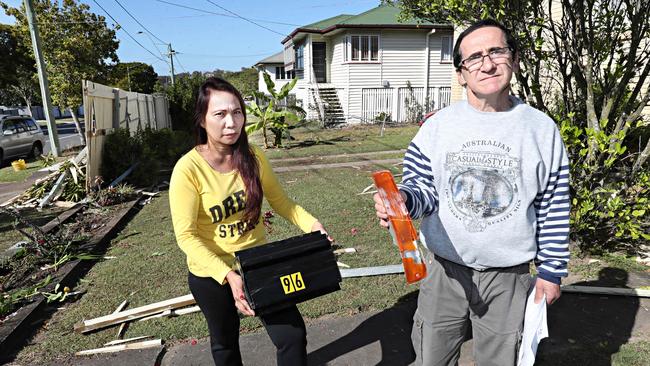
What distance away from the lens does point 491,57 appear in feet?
6.06

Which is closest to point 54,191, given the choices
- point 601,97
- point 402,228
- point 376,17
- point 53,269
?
point 53,269

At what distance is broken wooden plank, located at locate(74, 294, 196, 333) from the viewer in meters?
3.65

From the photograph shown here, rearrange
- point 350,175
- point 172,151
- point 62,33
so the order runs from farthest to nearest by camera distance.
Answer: point 62,33
point 172,151
point 350,175

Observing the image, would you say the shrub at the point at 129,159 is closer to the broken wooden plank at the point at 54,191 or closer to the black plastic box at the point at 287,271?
the broken wooden plank at the point at 54,191

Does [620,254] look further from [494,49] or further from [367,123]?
[367,123]

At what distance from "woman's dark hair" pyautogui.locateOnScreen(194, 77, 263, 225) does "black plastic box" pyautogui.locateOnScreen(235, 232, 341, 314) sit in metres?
0.35

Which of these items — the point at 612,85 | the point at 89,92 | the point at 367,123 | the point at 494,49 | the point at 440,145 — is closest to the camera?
the point at 494,49

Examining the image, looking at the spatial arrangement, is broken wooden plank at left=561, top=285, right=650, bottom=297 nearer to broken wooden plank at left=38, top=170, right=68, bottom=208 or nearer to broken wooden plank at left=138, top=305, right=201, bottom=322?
broken wooden plank at left=138, top=305, right=201, bottom=322

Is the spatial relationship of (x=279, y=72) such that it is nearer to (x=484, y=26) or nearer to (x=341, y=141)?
(x=341, y=141)

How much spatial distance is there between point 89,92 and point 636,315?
9543mm

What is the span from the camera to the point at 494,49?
6.04 feet

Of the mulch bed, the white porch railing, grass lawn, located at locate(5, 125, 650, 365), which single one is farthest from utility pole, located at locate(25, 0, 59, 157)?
the white porch railing

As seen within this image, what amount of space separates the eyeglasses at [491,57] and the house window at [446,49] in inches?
948

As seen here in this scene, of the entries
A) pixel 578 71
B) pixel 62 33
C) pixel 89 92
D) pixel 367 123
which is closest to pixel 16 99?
pixel 62 33
